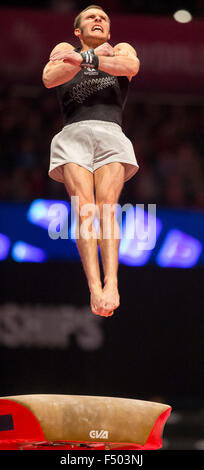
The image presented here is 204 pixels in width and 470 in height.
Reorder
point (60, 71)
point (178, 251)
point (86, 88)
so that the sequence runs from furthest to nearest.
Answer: point (178, 251), point (86, 88), point (60, 71)

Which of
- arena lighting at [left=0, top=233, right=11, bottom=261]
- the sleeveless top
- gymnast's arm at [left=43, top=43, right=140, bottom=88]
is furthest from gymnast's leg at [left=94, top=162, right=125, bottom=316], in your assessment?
arena lighting at [left=0, top=233, right=11, bottom=261]

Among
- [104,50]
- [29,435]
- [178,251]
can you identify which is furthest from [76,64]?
[178,251]

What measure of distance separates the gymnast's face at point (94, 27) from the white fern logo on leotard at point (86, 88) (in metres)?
0.25

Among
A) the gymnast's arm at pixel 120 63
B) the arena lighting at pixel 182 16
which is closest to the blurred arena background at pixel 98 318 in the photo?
the arena lighting at pixel 182 16

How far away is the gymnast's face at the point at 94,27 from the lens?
437 cm

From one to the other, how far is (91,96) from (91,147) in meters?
0.30

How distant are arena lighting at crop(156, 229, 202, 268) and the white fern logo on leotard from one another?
3338 millimetres

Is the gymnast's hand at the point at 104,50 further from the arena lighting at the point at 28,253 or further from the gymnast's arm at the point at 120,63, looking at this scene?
the arena lighting at the point at 28,253

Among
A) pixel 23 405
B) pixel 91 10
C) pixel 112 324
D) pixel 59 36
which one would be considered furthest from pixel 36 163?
pixel 23 405

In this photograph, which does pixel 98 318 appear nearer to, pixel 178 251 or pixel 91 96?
pixel 178 251

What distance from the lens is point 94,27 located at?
438 cm

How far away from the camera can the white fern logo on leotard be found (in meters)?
4.32

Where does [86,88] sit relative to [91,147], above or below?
above

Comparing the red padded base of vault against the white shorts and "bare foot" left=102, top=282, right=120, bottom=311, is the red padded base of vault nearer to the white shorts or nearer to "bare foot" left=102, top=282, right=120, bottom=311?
"bare foot" left=102, top=282, right=120, bottom=311
